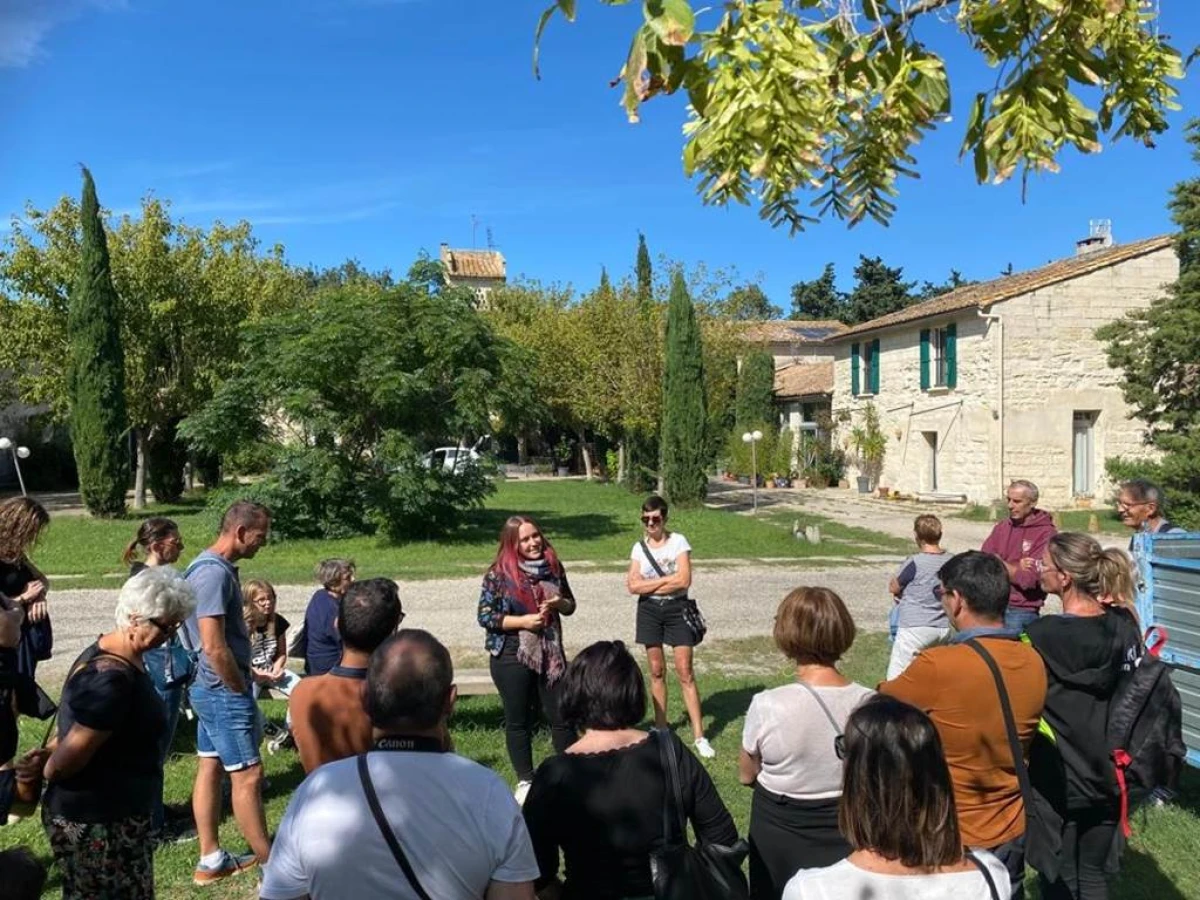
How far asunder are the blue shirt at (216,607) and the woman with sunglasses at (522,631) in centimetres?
132

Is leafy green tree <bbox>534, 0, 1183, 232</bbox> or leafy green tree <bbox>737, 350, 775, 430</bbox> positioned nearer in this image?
leafy green tree <bbox>534, 0, 1183, 232</bbox>

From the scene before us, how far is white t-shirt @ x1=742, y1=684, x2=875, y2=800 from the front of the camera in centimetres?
291

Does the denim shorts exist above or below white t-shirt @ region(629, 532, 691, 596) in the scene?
below

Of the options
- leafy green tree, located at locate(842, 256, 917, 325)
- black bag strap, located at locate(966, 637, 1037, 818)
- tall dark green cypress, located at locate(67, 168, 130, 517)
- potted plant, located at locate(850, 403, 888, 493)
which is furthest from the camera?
leafy green tree, located at locate(842, 256, 917, 325)

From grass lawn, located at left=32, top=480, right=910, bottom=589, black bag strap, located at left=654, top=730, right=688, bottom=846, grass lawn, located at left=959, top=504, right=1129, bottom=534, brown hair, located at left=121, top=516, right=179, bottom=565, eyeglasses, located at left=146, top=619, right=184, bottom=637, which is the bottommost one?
grass lawn, located at left=32, top=480, right=910, bottom=589

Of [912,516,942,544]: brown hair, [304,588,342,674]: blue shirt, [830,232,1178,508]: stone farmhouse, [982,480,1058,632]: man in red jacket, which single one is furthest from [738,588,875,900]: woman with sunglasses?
[830,232,1178,508]: stone farmhouse

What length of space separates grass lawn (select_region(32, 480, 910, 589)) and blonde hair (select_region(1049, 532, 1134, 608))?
12.0 metres

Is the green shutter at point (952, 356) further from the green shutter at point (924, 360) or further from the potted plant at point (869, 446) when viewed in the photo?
the potted plant at point (869, 446)

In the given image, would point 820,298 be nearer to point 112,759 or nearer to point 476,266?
point 476,266

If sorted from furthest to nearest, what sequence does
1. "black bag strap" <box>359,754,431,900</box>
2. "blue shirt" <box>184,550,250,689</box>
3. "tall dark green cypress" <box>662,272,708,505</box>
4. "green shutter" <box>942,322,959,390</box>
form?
"green shutter" <box>942,322,959,390</box>, "tall dark green cypress" <box>662,272,708,505</box>, "blue shirt" <box>184,550,250,689</box>, "black bag strap" <box>359,754,431,900</box>

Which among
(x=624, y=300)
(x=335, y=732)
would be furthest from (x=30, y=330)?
(x=335, y=732)

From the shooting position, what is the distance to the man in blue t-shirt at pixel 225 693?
415cm

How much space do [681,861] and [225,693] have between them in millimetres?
2681

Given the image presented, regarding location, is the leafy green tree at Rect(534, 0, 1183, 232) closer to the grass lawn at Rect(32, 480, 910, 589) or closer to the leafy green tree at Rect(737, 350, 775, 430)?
the grass lawn at Rect(32, 480, 910, 589)
